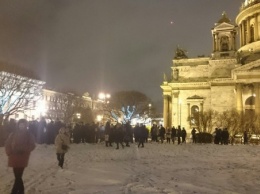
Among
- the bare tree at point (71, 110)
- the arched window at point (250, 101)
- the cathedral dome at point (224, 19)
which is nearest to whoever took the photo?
the arched window at point (250, 101)

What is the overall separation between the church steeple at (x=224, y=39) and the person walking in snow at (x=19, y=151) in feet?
160

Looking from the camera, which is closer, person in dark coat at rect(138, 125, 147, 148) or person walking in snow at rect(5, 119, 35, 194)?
person walking in snow at rect(5, 119, 35, 194)

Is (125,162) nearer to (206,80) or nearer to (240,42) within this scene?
(206,80)

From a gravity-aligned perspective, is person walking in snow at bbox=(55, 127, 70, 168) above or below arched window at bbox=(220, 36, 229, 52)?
A: below

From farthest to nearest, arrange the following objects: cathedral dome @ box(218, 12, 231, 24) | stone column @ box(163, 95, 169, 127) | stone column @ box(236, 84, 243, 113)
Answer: stone column @ box(163, 95, 169, 127) → cathedral dome @ box(218, 12, 231, 24) → stone column @ box(236, 84, 243, 113)

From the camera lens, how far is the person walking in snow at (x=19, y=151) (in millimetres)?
7840

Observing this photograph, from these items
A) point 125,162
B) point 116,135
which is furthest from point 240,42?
point 125,162

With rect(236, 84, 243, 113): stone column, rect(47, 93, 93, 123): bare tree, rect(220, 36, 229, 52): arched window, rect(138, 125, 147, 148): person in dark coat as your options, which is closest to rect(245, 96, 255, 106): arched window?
rect(236, 84, 243, 113): stone column

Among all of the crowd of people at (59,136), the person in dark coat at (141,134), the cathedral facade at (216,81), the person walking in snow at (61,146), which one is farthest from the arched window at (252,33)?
the person walking in snow at (61,146)

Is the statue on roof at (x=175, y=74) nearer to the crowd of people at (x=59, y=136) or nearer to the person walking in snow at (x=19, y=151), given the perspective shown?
the crowd of people at (x=59, y=136)

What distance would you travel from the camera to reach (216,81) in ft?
170

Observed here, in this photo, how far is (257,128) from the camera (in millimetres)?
39094

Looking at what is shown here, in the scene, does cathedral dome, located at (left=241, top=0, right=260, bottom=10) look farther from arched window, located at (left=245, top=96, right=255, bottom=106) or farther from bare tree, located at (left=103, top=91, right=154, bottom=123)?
bare tree, located at (left=103, top=91, right=154, bottom=123)

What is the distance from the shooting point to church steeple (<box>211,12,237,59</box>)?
54344 mm
